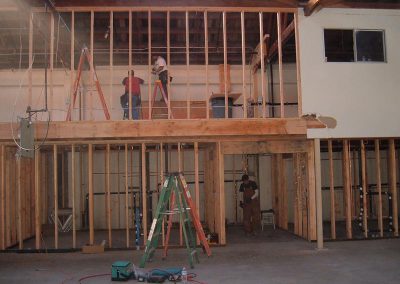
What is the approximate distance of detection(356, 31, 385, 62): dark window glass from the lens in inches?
404

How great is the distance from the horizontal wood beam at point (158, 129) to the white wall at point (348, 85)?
106cm

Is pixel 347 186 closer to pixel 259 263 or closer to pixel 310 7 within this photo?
pixel 259 263

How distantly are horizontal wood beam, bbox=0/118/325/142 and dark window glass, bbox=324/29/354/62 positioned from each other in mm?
2296

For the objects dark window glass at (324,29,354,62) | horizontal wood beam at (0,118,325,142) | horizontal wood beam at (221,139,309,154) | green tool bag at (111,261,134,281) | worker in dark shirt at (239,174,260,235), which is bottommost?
green tool bag at (111,261,134,281)

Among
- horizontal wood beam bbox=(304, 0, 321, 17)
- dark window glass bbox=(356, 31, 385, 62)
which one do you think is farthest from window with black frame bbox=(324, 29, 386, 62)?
horizontal wood beam bbox=(304, 0, 321, 17)

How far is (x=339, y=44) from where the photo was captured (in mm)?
11328

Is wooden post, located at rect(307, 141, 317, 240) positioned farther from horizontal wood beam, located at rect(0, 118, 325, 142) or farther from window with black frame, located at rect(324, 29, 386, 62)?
window with black frame, located at rect(324, 29, 386, 62)

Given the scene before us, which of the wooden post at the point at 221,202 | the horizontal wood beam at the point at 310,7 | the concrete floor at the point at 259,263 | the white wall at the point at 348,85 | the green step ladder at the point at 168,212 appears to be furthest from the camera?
the wooden post at the point at 221,202

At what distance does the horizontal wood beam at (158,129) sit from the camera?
9.04m

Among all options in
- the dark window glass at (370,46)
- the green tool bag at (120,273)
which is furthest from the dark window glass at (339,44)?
the green tool bag at (120,273)

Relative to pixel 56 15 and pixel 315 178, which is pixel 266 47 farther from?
pixel 56 15

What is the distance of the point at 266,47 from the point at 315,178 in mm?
4776

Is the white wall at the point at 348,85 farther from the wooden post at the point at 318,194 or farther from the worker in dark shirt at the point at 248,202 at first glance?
the worker in dark shirt at the point at 248,202

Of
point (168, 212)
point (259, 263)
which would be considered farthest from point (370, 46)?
point (168, 212)
